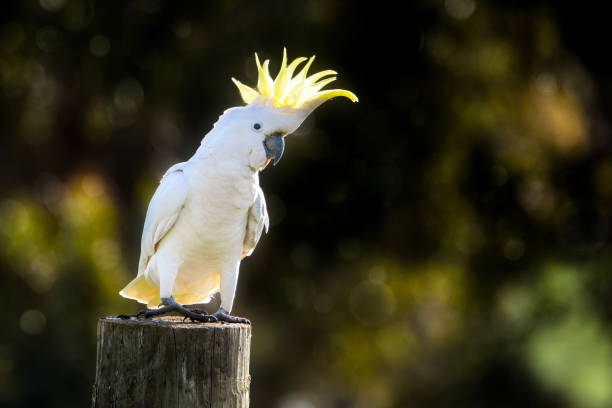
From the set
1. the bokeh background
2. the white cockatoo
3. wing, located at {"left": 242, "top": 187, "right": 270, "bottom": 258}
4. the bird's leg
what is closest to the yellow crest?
the white cockatoo

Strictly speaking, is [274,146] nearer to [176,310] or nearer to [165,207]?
[165,207]

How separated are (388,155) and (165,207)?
3489 mm

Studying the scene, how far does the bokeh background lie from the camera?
549 centimetres

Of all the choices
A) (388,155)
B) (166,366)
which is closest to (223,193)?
(166,366)

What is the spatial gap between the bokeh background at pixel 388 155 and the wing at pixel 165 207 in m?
2.94

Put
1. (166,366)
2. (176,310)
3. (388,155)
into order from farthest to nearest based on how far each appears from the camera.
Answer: (388,155)
(176,310)
(166,366)

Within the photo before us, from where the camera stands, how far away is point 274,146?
7.42 feet

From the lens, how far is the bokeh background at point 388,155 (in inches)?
216

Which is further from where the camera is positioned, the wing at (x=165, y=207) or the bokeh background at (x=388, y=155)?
the bokeh background at (x=388, y=155)

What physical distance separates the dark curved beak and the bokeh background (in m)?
3.10

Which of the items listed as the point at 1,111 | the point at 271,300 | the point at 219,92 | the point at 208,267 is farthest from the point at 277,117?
the point at 1,111

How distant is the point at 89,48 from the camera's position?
18.0ft

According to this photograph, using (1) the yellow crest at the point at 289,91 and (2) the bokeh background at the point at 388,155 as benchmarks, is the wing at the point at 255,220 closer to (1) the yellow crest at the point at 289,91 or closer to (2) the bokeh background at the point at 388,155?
(1) the yellow crest at the point at 289,91

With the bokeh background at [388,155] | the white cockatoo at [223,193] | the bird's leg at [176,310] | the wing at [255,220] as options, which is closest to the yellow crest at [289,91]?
the white cockatoo at [223,193]
